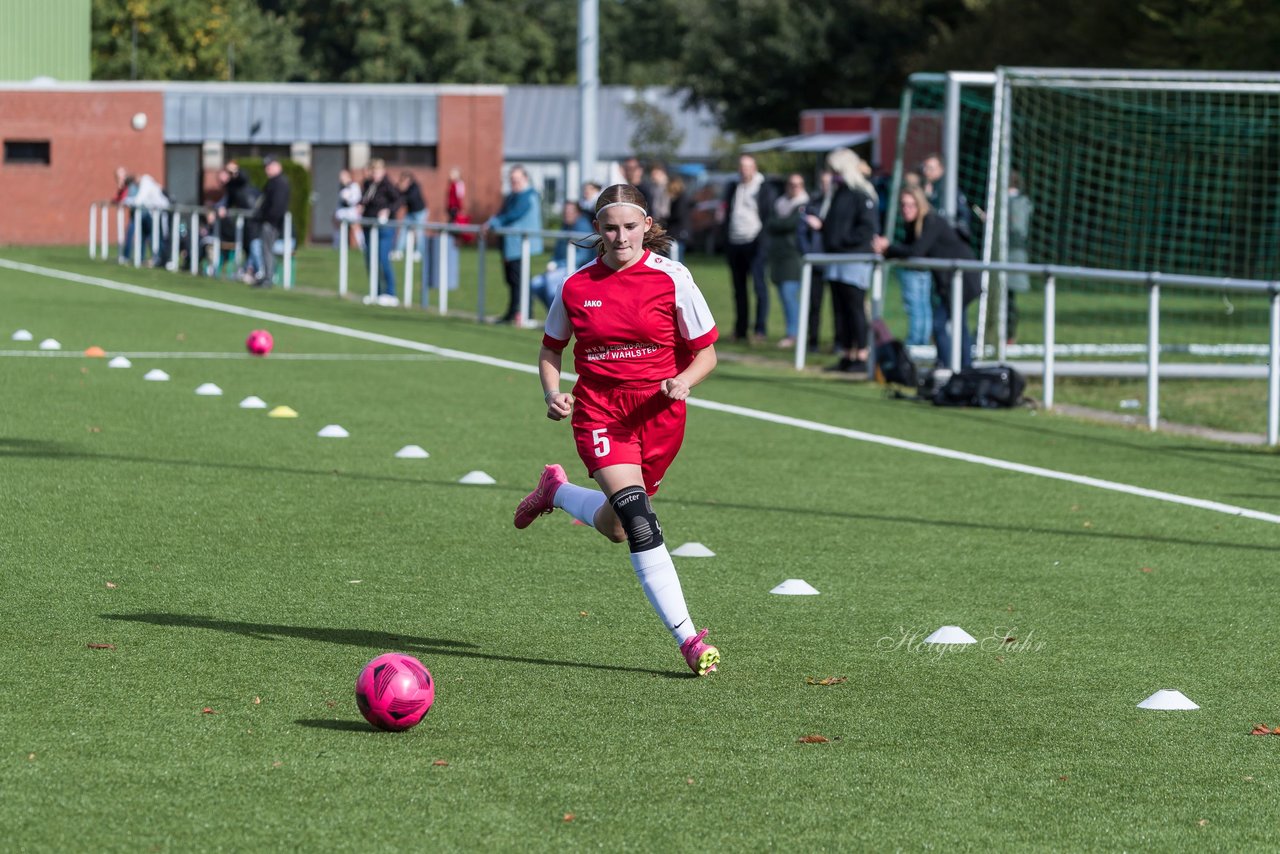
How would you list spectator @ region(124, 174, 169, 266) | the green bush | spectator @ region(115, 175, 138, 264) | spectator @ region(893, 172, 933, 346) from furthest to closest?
the green bush, spectator @ region(115, 175, 138, 264), spectator @ region(124, 174, 169, 266), spectator @ region(893, 172, 933, 346)

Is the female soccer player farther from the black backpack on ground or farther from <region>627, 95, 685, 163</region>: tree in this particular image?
<region>627, 95, 685, 163</region>: tree

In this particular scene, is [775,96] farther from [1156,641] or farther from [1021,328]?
[1156,641]

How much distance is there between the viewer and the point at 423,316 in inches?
974

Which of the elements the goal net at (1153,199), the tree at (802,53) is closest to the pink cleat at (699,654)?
the goal net at (1153,199)

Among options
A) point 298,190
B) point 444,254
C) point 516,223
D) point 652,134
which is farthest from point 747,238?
point 652,134

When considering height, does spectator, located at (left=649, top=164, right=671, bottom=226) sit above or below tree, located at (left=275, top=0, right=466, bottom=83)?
below

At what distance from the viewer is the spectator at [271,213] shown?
29625 millimetres

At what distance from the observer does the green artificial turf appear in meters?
4.95

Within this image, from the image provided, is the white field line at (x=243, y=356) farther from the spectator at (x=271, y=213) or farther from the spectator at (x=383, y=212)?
the spectator at (x=271, y=213)

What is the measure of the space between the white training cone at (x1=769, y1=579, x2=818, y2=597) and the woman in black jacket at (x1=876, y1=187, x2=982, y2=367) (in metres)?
9.20

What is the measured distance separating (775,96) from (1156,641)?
54900 millimetres

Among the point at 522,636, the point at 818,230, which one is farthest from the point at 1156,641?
the point at 818,230

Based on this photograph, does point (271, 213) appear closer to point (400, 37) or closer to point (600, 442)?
point (600, 442)

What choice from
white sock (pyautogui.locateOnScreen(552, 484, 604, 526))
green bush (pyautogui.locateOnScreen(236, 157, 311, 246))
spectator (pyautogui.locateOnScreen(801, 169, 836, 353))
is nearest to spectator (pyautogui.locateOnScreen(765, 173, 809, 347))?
spectator (pyautogui.locateOnScreen(801, 169, 836, 353))
